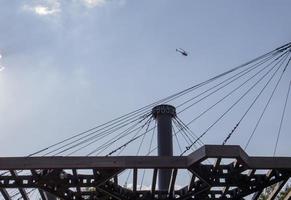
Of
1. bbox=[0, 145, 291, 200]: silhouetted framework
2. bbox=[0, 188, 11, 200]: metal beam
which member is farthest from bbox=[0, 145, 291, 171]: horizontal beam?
bbox=[0, 188, 11, 200]: metal beam

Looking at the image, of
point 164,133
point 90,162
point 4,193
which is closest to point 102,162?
point 90,162

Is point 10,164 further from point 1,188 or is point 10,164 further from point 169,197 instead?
point 169,197

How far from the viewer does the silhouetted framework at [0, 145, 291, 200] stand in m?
12.2

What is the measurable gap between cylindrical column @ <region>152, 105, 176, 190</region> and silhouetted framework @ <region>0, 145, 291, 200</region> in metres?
4.57

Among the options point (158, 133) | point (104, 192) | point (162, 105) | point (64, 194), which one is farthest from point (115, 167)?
point (162, 105)

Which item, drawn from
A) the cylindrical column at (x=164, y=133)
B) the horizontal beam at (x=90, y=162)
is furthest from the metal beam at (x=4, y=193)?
the cylindrical column at (x=164, y=133)

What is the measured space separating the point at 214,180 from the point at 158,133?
25.4ft

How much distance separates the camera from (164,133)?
2025 centimetres

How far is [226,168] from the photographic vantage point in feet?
41.6

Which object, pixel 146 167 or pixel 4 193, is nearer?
pixel 146 167

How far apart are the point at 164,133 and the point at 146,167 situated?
8.08 metres

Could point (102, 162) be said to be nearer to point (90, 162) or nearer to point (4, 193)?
point (90, 162)

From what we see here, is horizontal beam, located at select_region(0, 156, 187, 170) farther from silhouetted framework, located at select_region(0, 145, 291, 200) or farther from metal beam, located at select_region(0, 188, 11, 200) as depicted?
metal beam, located at select_region(0, 188, 11, 200)

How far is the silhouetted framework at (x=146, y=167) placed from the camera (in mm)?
12211
